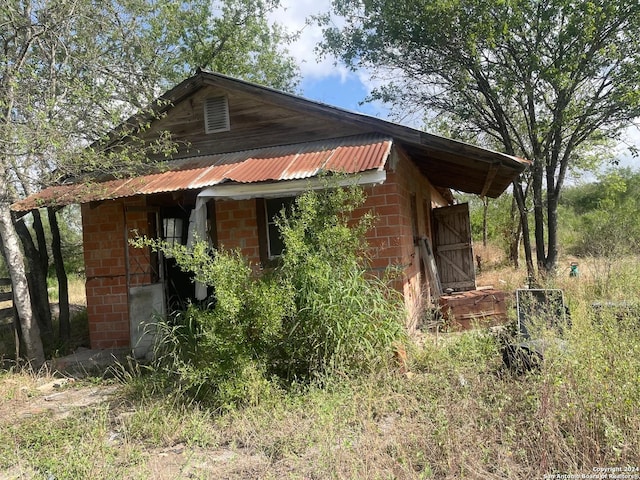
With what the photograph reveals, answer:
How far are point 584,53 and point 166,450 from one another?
36.1 ft

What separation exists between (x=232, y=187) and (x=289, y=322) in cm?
214

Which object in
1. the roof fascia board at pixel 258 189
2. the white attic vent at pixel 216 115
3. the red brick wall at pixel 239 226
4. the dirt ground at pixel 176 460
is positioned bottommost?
the dirt ground at pixel 176 460

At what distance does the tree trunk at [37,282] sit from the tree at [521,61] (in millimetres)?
9085

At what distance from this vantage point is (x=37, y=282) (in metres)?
8.40

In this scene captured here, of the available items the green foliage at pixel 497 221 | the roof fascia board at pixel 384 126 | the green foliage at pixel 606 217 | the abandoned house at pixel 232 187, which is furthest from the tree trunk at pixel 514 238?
the roof fascia board at pixel 384 126

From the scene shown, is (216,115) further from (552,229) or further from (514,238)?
(514,238)

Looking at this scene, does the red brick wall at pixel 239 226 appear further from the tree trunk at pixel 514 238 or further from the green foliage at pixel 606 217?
the tree trunk at pixel 514 238

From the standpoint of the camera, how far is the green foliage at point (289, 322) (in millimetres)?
4387

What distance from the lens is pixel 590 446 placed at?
2850 mm

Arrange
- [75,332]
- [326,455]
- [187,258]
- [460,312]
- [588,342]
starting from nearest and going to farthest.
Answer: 1. [326,455]
2. [588,342]
3. [187,258]
4. [460,312]
5. [75,332]

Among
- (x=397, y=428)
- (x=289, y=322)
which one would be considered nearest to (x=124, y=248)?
(x=289, y=322)

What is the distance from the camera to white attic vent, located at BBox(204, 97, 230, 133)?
25.9ft

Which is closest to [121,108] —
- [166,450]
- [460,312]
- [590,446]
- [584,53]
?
[166,450]

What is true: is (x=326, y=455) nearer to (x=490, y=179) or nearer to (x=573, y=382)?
(x=573, y=382)
